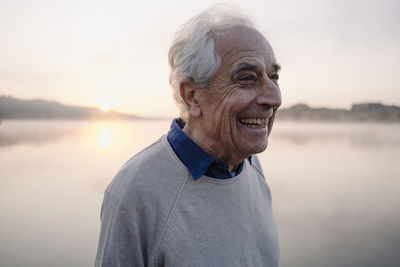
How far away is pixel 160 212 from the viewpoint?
117 cm

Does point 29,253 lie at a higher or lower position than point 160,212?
lower

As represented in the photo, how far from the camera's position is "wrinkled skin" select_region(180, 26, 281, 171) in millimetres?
1308

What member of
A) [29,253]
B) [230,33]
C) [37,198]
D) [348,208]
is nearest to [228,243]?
[230,33]

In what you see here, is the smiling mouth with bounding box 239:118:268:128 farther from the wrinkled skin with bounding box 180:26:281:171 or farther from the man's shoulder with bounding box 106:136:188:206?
the man's shoulder with bounding box 106:136:188:206

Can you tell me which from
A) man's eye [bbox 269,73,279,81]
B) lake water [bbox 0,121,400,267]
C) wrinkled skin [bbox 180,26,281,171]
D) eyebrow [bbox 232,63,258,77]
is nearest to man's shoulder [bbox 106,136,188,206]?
wrinkled skin [bbox 180,26,281,171]

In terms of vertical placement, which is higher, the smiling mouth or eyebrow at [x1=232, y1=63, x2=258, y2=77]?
eyebrow at [x1=232, y1=63, x2=258, y2=77]

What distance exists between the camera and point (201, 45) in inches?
51.6

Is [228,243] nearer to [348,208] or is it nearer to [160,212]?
[160,212]

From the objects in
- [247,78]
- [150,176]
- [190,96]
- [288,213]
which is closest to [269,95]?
[247,78]

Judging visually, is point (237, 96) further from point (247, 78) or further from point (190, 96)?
point (190, 96)

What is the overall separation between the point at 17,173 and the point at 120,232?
374 inches

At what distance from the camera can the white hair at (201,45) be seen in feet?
4.28

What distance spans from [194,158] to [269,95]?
512 millimetres

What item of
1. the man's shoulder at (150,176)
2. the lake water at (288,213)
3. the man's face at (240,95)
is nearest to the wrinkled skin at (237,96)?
the man's face at (240,95)
